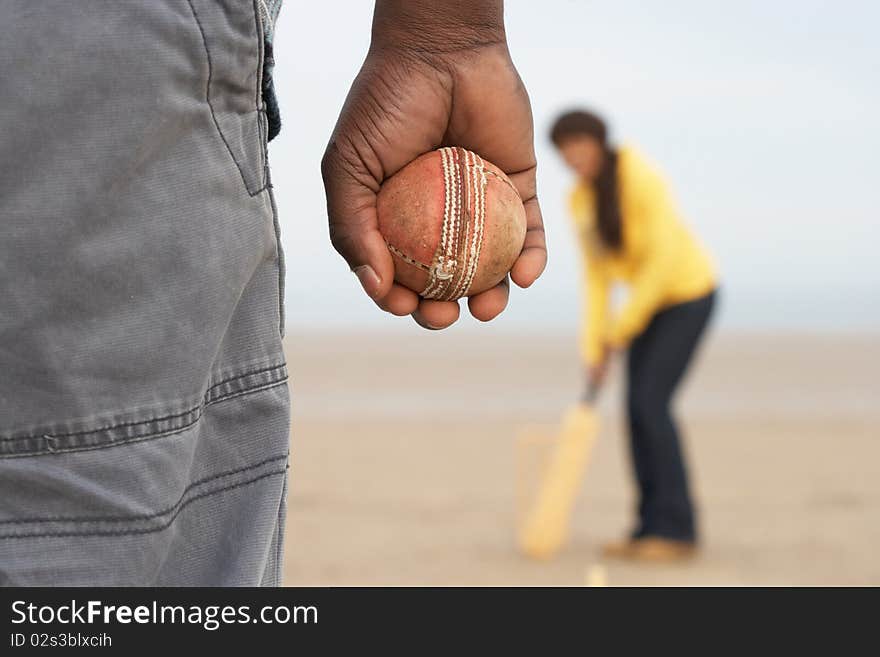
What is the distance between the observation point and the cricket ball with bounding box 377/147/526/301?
5.91 feet

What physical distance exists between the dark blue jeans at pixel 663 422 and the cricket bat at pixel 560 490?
12.4 inches

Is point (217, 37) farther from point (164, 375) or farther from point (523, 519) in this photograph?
point (523, 519)

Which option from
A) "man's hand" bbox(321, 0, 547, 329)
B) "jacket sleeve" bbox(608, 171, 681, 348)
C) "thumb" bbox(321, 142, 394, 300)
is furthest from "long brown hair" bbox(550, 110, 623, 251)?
"thumb" bbox(321, 142, 394, 300)

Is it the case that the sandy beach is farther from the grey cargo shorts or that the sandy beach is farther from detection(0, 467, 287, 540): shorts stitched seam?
the grey cargo shorts

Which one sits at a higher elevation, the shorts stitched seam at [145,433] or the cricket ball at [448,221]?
the cricket ball at [448,221]

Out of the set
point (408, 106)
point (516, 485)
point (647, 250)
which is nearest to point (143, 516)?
point (408, 106)

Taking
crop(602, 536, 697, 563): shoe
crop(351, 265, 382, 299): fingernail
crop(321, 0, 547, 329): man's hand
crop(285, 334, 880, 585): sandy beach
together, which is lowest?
crop(285, 334, 880, 585): sandy beach

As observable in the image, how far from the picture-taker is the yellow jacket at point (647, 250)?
559cm

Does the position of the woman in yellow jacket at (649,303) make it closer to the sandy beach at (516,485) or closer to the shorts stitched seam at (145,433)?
the sandy beach at (516,485)

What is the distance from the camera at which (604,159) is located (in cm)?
567

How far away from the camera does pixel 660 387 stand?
A: 5.56 meters

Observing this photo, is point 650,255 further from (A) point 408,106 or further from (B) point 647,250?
(A) point 408,106

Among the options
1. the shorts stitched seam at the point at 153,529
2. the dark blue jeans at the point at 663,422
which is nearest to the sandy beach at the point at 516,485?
the dark blue jeans at the point at 663,422
